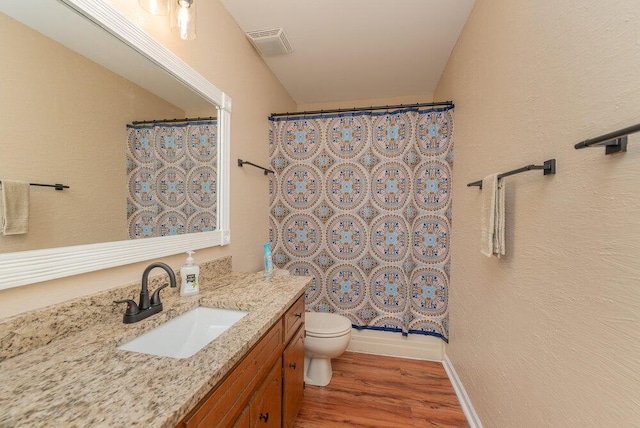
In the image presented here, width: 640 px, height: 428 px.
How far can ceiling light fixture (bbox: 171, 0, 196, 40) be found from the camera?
1181 millimetres

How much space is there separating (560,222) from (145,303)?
4.91 ft

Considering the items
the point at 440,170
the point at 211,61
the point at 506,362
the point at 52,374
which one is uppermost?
the point at 211,61

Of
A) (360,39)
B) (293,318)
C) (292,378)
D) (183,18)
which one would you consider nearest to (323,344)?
(292,378)

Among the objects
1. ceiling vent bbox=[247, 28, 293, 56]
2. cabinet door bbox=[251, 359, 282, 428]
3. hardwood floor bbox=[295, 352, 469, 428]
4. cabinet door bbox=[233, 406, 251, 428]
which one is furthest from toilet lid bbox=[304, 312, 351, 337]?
ceiling vent bbox=[247, 28, 293, 56]

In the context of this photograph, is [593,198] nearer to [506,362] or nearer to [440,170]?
[506,362]

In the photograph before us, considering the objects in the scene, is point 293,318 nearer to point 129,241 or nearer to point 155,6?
point 129,241

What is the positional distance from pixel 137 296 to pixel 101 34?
3.25ft

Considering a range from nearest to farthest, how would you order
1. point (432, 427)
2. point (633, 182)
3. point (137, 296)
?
point (633, 182) < point (137, 296) < point (432, 427)

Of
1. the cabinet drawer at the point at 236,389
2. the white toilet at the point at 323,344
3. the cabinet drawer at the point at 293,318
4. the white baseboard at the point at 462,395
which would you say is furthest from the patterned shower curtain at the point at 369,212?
the cabinet drawer at the point at 236,389

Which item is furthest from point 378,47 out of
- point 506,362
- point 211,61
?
point 506,362

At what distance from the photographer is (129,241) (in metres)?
1.06

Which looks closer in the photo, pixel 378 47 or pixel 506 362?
pixel 506 362

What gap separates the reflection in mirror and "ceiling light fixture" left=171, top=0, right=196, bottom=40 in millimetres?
227

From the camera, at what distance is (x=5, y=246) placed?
716 mm
